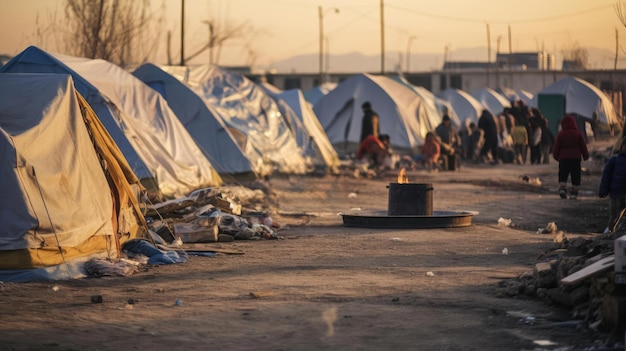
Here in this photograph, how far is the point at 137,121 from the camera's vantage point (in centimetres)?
1866

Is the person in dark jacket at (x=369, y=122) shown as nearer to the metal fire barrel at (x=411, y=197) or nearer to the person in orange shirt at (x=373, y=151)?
the person in orange shirt at (x=373, y=151)

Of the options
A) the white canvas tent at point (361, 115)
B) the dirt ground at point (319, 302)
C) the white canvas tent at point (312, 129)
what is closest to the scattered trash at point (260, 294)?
the dirt ground at point (319, 302)

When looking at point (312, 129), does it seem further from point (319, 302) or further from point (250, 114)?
point (319, 302)

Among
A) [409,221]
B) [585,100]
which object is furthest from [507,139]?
[409,221]

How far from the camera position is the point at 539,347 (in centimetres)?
748

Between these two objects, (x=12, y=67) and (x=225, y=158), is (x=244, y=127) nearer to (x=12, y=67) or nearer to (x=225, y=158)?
(x=225, y=158)

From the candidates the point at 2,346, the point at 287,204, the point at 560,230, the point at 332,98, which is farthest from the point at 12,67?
the point at 332,98

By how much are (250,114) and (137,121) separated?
9.59 m

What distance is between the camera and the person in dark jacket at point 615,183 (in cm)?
1462

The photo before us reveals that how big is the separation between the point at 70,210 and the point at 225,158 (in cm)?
1260

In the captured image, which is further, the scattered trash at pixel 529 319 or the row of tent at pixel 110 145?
the row of tent at pixel 110 145

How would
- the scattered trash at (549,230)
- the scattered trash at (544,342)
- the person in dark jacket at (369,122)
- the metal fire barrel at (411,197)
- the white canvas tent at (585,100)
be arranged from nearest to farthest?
1. the scattered trash at (544,342)
2. the scattered trash at (549,230)
3. the metal fire barrel at (411,197)
4. the person in dark jacket at (369,122)
5. the white canvas tent at (585,100)

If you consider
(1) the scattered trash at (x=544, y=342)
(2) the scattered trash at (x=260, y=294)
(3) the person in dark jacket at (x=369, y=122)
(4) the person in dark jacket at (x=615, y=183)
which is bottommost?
(1) the scattered trash at (x=544, y=342)

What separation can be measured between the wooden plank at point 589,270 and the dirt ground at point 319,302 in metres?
0.27
